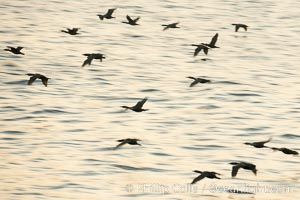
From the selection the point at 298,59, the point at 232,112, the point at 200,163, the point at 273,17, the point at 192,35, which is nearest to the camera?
the point at 200,163

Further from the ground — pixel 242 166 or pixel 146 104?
pixel 242 166

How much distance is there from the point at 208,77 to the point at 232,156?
13.6 meters

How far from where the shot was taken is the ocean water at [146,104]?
33781 mm

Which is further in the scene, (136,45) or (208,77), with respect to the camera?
(136,45)

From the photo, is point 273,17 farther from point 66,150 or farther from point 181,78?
point 66,150

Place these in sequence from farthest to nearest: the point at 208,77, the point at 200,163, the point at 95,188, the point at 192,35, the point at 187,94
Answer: the point at 192,35, the point at 208,77, the point at 187,94, the point at 200,163, the point at 95,188

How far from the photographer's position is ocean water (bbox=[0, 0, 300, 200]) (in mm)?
33781

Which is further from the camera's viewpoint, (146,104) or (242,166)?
(146,104)

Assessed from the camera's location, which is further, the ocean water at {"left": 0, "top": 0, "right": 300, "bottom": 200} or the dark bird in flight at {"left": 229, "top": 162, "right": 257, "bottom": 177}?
the ocean water at {"left": 0, "top": 0, "right": 300, "bottom": 200}

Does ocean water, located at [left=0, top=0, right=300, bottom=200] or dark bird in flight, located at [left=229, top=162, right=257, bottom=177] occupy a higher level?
dark bird in flight, located at [left=229, top=162, right=257, bottom=177]

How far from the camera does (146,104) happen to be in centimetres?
4438

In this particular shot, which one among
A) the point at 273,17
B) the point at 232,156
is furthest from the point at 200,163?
the point at 273,17

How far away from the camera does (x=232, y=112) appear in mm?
43375

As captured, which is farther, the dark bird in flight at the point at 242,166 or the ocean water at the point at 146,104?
the ocean water at the point at 146,104
